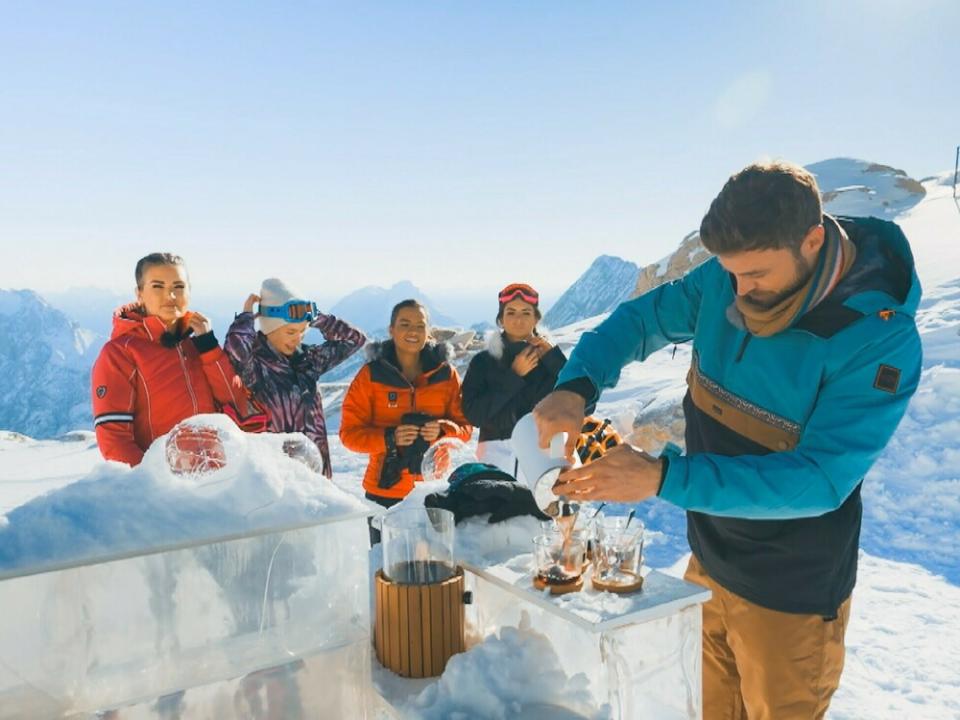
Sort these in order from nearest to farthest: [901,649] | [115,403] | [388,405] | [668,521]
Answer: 1. [115,403]
2. [388,405]
3. [901,649]
4. [668,521]

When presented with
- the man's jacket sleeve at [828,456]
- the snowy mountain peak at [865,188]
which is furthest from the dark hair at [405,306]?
the snowy mountain peak at [865,188]

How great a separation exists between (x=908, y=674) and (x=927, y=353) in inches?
320

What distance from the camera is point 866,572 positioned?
220 inches

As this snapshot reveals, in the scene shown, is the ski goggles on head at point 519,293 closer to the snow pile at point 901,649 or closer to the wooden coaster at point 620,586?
the snow pile at point 901,649

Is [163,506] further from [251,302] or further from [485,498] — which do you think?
[251,302]

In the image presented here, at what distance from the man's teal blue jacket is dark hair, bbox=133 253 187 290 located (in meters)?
2.22

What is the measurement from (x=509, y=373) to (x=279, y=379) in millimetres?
1282

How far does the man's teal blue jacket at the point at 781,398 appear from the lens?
1.63 metres

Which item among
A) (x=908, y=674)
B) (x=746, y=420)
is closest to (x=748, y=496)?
(x=746, y=420)

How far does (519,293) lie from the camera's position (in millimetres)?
4414

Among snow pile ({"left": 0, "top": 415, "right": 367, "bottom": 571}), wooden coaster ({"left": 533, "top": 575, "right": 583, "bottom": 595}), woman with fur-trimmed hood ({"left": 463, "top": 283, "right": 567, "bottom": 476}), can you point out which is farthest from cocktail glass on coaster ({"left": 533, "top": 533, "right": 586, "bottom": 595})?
woman with fur-trimmed hood ({"left": 463, "top": 283, "right": 567, "bottom": 476})

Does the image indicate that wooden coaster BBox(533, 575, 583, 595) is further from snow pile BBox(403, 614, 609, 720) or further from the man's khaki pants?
the man's khaki pants

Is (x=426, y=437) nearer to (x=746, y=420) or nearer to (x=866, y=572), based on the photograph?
(x=746, y=420)

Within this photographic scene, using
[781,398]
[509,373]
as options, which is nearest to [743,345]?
[781,398]
